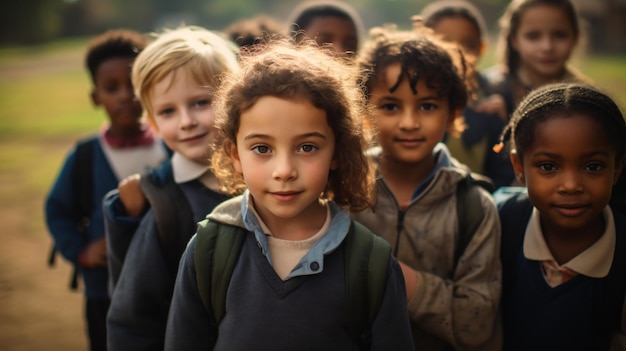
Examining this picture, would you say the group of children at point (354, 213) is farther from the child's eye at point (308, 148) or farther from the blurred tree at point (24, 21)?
the blurred tree at point (24, 21)

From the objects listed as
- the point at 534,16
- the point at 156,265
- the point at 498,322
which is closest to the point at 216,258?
the point at 156,265

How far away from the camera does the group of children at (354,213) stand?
1725 millimetres

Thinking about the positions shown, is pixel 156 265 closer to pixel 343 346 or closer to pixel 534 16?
pixel 343 346

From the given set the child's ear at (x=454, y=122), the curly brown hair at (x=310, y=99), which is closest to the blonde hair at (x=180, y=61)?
the curly brown hair at (x=310, y=99)

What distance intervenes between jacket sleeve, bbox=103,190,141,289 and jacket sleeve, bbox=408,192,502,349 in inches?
43.8

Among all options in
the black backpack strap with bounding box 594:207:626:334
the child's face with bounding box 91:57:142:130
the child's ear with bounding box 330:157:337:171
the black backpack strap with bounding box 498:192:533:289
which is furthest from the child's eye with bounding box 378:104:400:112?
the child's face with bounding box 91:57:142:130

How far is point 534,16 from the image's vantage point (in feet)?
11.8

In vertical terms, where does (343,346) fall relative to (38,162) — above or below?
above

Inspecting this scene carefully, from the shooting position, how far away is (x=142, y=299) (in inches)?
81.2

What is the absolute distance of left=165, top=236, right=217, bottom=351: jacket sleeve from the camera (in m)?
1.76

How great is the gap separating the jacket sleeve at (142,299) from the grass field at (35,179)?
6.20 feet

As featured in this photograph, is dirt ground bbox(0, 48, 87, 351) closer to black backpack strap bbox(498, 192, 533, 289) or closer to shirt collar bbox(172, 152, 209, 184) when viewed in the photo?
shirt collar bbox(172, 152, 209, 184)

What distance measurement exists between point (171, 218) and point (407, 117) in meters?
1.01

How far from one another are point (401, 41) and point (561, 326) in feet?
4.26
